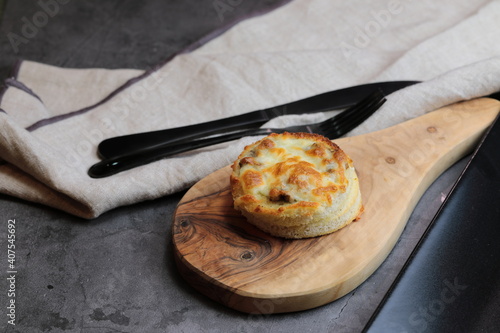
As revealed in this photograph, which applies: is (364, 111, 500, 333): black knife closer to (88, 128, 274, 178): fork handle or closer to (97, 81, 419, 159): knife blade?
(97, 81, 419, 159): knife blade

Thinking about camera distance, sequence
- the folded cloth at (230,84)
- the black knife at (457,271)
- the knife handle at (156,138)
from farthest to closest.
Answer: the knife handle at (156,138) < the folded cloth at (230,84) < the black knife at (457,271)

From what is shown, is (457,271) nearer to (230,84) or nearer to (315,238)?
(315,238)

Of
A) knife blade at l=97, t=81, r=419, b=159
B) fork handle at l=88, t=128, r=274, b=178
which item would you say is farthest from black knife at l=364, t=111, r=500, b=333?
fork handle at l=88, t=128, r=274, b=178

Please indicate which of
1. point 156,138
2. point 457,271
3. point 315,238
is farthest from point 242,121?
point 457,271

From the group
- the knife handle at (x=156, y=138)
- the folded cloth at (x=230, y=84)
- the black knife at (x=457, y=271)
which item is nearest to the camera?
the black knife at (x=457, y=271)

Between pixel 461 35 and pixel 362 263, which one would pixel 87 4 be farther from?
pixel 362 263

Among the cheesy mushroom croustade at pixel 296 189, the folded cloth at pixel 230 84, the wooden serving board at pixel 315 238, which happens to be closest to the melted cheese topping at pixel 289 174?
the cheesy mushroom croustade at pixel 296 189

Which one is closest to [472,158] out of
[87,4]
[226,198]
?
[226,198]

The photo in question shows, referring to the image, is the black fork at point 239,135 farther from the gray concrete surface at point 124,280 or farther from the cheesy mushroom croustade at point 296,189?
the cheesy mushroom croustade at point 296,189
